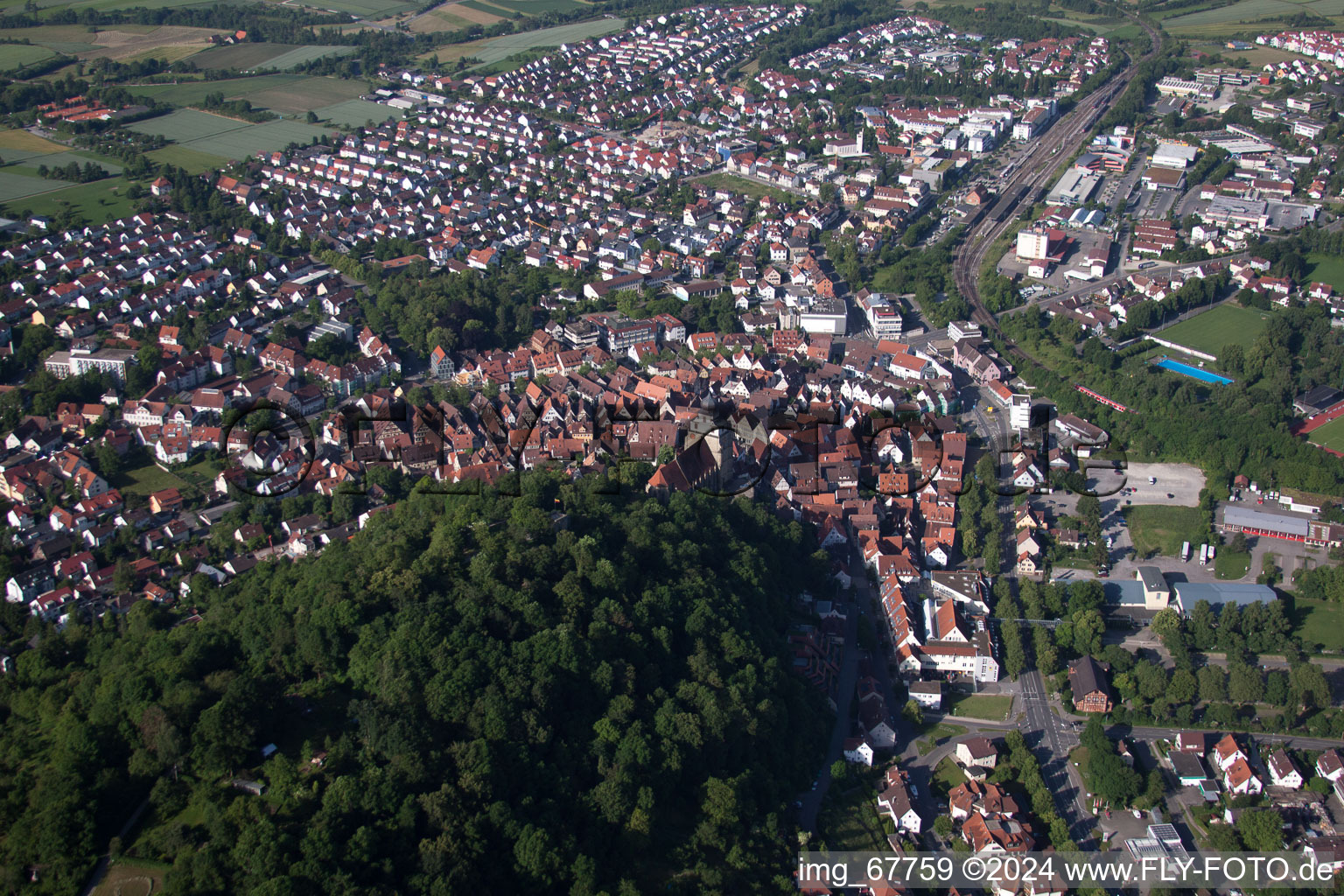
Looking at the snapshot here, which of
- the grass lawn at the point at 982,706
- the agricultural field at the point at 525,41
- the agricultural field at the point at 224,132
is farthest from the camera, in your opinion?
the agricultural field at the point at 525,41

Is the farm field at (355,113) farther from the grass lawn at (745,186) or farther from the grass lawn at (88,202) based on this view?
the grass lawn at (745,186)

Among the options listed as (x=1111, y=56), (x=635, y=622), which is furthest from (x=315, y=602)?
(x=1111, y=56)

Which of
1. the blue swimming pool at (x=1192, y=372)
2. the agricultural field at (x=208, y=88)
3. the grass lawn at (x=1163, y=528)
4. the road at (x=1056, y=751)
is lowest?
the road at (x=1056, y=751)

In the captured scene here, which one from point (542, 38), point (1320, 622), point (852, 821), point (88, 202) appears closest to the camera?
point (852, 821)

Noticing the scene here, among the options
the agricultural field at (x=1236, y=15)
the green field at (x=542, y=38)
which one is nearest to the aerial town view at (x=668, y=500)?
the agricultural field at (x=1236, y=15)

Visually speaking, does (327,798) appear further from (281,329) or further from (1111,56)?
(1111,56)

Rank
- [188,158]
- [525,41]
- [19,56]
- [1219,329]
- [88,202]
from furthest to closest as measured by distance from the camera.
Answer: [525,41], [19,56], [188,158], [88,202], [1219,329]

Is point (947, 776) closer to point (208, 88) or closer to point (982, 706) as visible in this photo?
point (982, 706)

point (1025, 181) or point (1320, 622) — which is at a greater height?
point (1025, 181)

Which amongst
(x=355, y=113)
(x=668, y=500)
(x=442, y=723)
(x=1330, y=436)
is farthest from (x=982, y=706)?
(x=355, y=113)
